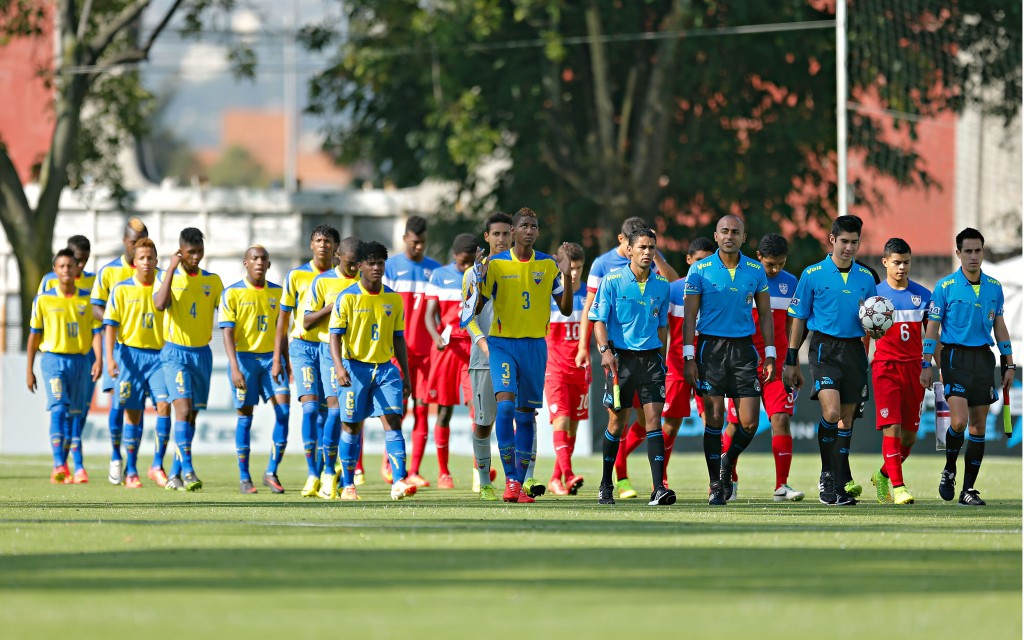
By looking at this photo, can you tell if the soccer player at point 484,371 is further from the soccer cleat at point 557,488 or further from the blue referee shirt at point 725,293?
the blue referee shirt at point 725,293

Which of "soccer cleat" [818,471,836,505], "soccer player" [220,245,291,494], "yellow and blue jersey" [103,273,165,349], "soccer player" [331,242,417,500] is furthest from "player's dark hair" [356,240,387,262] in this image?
"soccer cleat" [818,471,836,505]

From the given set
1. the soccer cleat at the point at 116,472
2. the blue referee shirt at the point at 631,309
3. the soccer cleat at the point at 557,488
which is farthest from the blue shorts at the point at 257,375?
the blue referee shirt at the point at 631,309

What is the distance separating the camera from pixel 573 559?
9.02 metres

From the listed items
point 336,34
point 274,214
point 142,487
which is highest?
point 336,34

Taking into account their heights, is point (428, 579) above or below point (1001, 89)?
below

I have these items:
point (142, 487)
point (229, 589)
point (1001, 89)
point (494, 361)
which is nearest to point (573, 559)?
point (229, 589)

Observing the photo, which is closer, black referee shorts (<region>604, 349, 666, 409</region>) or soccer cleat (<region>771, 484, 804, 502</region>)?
black referee shorts (<region>604, 349, 666, 409</region>)

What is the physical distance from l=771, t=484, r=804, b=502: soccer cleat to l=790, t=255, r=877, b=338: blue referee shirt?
1.44 m

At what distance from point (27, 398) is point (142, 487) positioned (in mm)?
8913

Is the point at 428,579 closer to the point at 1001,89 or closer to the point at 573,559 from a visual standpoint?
the point at 573,559

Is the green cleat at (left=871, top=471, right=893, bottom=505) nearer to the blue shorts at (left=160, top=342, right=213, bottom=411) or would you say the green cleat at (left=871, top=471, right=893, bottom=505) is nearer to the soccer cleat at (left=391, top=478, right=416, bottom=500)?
the soccer cleat at (left=391, top=478, right=416, bottom=500)

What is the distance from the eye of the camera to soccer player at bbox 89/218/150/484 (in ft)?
53.4

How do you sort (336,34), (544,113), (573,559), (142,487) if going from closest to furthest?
(573,559) → (142,487) → (544,113) → (336,34)

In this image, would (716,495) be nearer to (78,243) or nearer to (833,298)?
(833,298)
